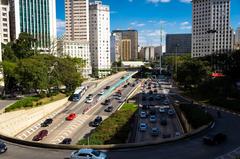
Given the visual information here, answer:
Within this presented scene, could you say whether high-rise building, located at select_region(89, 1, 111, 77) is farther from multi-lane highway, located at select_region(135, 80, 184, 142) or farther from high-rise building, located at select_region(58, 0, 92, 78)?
multi-lane highway, located at select_region(135, 80, 184, 142)

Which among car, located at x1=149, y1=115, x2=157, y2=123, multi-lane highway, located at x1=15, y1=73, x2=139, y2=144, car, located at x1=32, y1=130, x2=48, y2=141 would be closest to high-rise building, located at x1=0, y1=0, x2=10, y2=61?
multi-lane highway, located at x1=15, y1=73, x2=139, y2=144

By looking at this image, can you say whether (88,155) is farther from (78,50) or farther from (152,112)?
(78,50)

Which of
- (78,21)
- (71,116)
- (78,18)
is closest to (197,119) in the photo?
(71,116)

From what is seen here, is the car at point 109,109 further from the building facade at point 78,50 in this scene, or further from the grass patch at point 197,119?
the building facade at point 78,50

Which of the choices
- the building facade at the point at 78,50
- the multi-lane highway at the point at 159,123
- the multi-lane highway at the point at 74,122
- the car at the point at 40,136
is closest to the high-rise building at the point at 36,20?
the building facade at the point at 78,50

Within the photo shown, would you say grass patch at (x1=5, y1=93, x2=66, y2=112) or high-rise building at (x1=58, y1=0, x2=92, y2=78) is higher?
high-rise building at (x1=58, y1=0, x2=92, y2=78)

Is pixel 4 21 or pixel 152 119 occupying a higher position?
pixel 4 21
